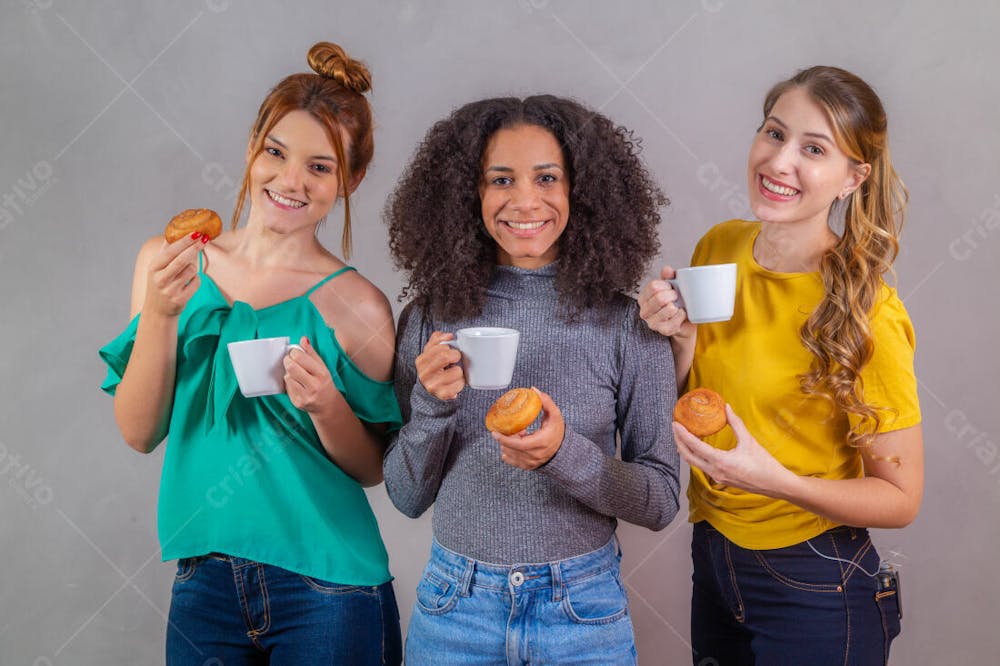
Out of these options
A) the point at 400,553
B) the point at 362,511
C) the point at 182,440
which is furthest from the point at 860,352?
the point at 400,553

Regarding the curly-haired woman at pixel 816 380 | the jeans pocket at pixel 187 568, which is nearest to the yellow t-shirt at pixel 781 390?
the curly-haired woman at pixel 816 380

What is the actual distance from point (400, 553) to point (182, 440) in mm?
1472

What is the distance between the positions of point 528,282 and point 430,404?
374 millimetres

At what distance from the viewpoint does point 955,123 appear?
2811mm

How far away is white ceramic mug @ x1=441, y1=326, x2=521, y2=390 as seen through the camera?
1.64m

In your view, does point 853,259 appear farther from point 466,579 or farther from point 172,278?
point 172,278

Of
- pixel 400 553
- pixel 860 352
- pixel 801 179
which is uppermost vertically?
pixel 801 179

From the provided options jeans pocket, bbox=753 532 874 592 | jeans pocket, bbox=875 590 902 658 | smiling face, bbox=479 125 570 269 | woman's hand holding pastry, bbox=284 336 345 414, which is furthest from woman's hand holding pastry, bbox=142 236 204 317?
jeans pocket, bbox=875 590 902 658

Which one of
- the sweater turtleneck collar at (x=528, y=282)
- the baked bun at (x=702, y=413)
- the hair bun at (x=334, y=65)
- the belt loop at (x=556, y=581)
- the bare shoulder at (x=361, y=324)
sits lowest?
the belt loop at (x=556, y=581)

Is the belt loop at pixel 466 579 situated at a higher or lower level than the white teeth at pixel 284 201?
lower

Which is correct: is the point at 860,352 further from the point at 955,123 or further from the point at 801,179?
the point at 955,123

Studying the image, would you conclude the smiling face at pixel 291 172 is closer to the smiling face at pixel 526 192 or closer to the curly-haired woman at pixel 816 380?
the smiling face at pixel 526 192

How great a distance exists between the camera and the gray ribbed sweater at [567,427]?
1.77m

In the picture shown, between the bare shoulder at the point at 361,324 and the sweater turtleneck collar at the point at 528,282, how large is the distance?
274 millimetres
